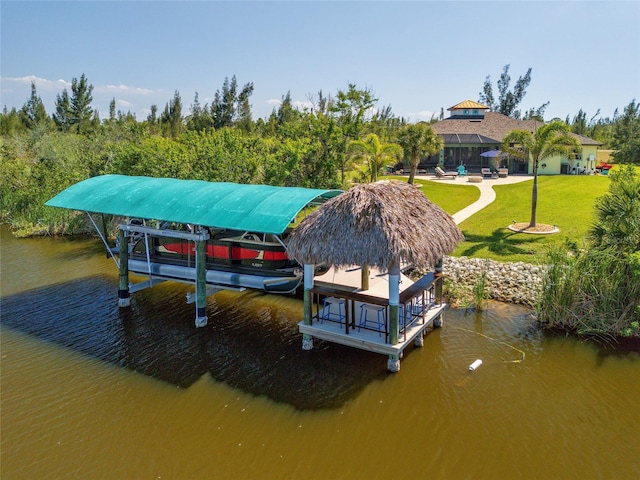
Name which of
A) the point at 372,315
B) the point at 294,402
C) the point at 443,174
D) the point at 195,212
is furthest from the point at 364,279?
the point at 443,174

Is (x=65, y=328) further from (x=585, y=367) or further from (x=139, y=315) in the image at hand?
(x=585, y=367)

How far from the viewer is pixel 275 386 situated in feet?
39.0

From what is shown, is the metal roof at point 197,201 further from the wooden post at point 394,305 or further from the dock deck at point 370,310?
the wooden post at point 394,305

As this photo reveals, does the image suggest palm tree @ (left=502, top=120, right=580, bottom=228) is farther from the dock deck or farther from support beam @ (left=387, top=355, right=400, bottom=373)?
support beam @ (left=387, top=355, right=400, bottom=373)

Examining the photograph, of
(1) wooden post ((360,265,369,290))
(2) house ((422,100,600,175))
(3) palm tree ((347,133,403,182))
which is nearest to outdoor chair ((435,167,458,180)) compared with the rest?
(2) house ((422,100,600,175))

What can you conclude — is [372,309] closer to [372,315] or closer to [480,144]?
[372,315]

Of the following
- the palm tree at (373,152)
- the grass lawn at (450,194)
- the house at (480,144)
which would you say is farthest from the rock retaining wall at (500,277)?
the house at (480,144)

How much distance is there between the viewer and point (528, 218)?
82.4 feet

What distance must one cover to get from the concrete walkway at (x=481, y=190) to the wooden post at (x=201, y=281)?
1515 cm

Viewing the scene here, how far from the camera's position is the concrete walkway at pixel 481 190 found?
27327 millimetres

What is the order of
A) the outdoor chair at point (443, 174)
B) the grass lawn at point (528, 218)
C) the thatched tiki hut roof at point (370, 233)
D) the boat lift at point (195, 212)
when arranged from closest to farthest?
1. the thatched tiki hut roof at point (370, 233)
2. the boat lift at point (195, 212)
3. the grass lawn at point (528, 218)
4. the outdoor chair at point (443, 174)

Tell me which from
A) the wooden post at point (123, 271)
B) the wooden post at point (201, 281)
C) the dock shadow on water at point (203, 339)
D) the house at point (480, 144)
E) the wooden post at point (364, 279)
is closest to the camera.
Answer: the dock shadow on water at point (203, 339)

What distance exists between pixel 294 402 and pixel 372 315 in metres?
3.44

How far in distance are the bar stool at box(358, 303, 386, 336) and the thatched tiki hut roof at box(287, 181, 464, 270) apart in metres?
1.77
